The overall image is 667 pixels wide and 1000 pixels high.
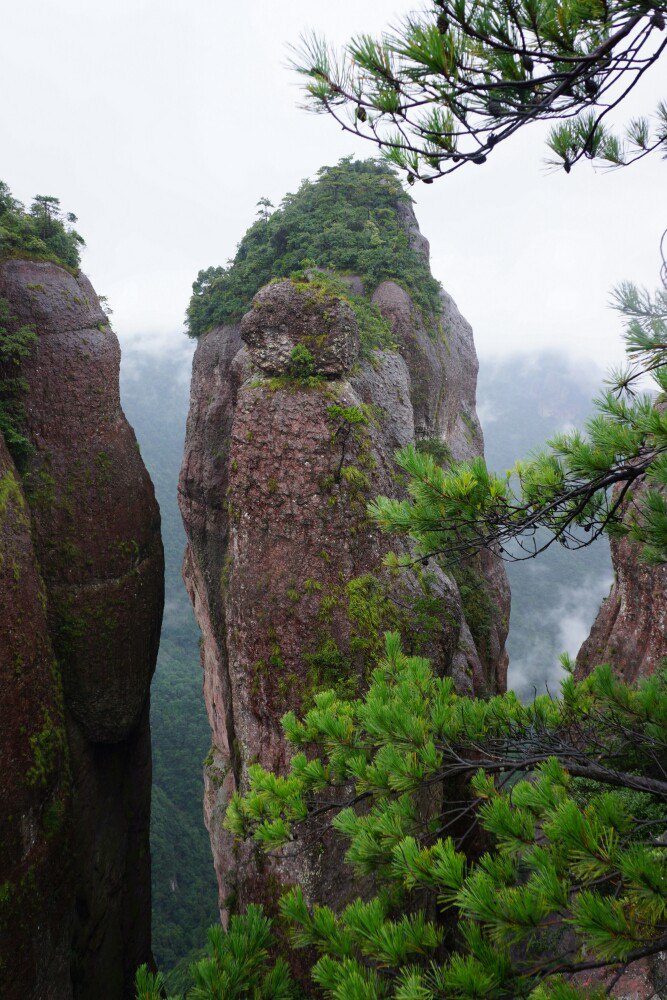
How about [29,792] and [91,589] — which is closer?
[29,792]

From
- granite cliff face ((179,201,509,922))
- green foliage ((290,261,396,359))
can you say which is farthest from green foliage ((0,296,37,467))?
green foliage ((290,261,396,359))

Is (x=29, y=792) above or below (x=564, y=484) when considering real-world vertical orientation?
below

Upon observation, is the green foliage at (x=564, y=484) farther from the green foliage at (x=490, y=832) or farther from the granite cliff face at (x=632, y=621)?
the granite cliff face at (x=632, y=621)

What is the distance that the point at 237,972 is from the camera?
10.5ft

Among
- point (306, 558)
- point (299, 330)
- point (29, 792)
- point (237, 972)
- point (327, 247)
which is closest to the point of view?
point (237, 972)

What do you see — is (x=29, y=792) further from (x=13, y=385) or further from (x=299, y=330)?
(x=299, y=330)

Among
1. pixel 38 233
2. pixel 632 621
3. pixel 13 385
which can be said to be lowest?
pixel 632 621

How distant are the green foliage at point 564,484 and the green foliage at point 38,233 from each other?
11165 millimetres

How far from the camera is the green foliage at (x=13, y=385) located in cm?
951

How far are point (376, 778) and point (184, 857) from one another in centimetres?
3043

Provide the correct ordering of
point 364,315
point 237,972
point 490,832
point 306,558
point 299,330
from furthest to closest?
point 364,315, point 299,330, point 306,558, point 237,972, point 490,832

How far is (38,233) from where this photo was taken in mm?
11141

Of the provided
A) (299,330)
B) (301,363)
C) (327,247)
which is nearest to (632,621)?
(301,363)

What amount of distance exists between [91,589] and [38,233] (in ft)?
25.4
